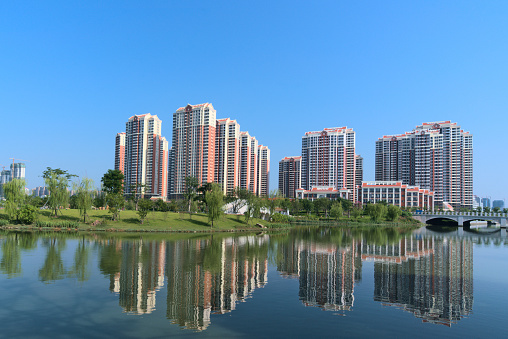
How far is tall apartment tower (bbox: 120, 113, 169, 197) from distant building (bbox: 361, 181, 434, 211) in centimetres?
10175

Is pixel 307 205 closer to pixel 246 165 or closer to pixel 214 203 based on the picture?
pixel 246 165

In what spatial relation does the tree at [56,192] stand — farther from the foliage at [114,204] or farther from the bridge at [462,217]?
the bridge at [462,217]

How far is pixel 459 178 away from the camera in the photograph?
18538cm

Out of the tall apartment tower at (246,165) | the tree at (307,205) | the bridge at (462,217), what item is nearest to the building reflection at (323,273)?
the tree at (307,205)

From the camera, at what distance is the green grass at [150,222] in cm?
6419

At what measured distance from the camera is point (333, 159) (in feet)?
625

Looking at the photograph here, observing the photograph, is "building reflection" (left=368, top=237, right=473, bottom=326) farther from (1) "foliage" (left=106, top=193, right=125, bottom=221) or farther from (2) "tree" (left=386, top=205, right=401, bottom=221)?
(2) "tree" (left=386, top=205, right=401, bottom=221)

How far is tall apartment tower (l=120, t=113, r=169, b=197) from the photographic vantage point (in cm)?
17425

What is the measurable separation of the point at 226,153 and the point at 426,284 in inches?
5744

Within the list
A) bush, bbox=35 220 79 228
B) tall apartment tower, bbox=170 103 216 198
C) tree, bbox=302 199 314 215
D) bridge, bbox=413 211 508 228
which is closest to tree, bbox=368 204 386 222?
tree, bbox=302 199 314 215

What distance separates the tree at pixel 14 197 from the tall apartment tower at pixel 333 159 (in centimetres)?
14448

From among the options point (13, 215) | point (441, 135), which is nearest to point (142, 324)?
point (13, 215)

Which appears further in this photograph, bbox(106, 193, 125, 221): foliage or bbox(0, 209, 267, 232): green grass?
bbox(106, 193, 125, 221): foliage

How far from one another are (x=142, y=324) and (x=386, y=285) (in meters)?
19.0
